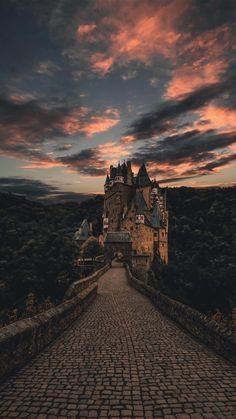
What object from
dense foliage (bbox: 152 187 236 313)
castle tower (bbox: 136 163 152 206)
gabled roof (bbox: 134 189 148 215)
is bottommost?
dense foliage (bbox: 152 187 236 313)

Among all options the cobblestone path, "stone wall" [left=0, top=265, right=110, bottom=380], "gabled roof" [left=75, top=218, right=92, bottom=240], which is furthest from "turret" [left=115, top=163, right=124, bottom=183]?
the cobblestone path

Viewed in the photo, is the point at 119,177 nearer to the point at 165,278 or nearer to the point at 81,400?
the point at 165,278

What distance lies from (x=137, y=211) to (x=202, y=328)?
48.5 meters

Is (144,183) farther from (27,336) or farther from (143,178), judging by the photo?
(27,336)

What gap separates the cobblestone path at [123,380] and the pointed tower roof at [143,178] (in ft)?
195

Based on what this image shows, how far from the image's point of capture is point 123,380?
4.94 metres

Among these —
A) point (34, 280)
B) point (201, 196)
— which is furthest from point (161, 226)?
point (201, 196)

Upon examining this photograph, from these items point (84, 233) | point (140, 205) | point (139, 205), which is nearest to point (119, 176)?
point (139, 205)

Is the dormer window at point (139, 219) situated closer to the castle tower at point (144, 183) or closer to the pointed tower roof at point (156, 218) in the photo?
the pointed tower roof at point (156, 218)

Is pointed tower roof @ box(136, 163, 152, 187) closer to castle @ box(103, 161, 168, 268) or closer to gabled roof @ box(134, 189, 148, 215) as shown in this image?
castle @ box(103, 161, 168, 268)

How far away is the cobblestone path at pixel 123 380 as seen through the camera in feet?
12.9

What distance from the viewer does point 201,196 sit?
439 feet

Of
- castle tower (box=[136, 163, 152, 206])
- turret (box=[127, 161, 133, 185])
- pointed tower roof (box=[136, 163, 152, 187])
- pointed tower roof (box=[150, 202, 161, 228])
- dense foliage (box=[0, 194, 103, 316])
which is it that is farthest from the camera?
turret (box=[127, 161, 133, 185])

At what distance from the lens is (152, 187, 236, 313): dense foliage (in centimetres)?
4590
